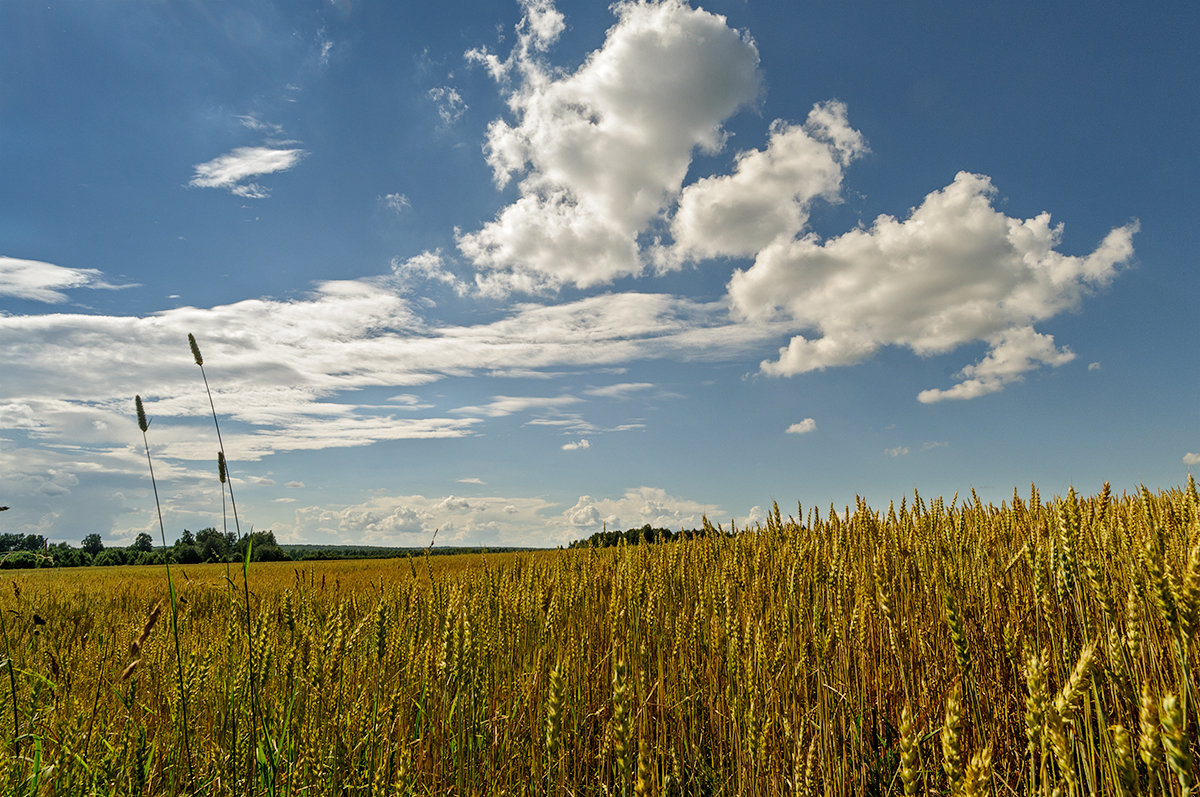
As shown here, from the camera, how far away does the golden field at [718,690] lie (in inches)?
74.1

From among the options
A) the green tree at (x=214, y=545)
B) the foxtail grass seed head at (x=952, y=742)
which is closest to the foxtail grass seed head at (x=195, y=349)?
the green tree at (x=214, y=545)

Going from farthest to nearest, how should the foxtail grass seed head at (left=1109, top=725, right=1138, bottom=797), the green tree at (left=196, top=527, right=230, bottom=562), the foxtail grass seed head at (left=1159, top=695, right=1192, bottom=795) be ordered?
1. the green tree at (left=196, top=527, right=230, bottom=562)
2. the foxtail grass seed head at (left=1109, top=725, right=1138, bottom=797)
3. the foxtail grass seed head at (left=1159, top=695, right=1192, bottom=795)

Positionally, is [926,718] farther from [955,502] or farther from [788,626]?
[955,502]

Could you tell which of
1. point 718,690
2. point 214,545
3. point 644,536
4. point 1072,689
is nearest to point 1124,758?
point 1072,689

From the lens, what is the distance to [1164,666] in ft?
7.98

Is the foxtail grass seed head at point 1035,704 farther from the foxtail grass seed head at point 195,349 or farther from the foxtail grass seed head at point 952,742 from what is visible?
the foxtail grass seed head at point 195,349

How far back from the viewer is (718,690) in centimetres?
311

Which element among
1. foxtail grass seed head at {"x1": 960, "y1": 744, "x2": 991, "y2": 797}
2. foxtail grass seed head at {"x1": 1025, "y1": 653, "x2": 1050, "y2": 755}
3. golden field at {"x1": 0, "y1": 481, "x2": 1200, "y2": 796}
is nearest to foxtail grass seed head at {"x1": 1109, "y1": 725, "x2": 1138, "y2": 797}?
golden field at {"x1": 0, "y1": 481, "x2": 1200, "y2": 796}

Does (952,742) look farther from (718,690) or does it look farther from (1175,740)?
(718,690)

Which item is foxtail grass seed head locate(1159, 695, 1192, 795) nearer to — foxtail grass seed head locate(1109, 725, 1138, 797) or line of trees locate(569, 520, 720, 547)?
foxtail grass seed head locate(1109, 725, 1138, 797)

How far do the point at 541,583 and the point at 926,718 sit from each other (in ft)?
8.89

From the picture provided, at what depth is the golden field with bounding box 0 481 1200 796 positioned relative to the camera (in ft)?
6.18

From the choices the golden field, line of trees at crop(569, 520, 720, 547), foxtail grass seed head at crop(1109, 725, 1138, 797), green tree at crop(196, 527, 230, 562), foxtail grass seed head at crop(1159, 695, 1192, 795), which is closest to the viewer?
foxtail grass seed head at crop(1159, 695, 1192, 795)

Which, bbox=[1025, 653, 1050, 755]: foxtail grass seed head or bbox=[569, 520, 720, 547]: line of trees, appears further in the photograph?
bbox=[569, 520, 720, 547]: line of trees
